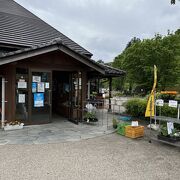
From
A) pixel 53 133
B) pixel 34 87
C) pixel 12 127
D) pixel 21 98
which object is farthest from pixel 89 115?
pixel 12 127

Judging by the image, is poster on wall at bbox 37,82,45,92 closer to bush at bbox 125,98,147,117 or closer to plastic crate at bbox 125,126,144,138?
plastic crate at bbox 125,126,144,138

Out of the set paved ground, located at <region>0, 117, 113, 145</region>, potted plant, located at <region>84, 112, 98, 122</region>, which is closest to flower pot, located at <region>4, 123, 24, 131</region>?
paved ground, located at <region>0, 117, 113, 145</region>

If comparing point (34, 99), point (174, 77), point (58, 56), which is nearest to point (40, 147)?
point (34, 99)

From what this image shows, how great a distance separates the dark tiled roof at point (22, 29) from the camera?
10.2 meters

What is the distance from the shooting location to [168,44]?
25.3 metres

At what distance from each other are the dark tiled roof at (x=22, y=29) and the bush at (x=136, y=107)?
3.54 m

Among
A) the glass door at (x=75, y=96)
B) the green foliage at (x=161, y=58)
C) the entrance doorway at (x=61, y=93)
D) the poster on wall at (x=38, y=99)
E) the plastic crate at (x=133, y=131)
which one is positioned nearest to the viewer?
the plastic crate at (x=133, y=131)

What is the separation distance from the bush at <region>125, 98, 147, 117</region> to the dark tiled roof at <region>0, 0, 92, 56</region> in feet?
11.6

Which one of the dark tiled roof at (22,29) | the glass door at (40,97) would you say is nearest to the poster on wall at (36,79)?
the glass door at (40,97)

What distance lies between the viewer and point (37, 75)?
8.53 metres

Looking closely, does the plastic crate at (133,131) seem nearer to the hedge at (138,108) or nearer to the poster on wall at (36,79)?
the hedge at (138,108)

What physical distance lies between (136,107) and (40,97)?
4567mm

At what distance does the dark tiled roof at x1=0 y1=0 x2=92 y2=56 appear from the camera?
33.5ft

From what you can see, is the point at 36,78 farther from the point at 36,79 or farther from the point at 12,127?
the point at 12,127
